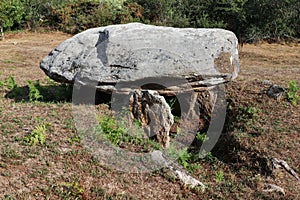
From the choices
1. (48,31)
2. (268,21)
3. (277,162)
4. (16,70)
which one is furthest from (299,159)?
(48,31)

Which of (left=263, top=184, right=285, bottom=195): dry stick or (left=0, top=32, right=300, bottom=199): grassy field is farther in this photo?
(left=263, top=184, right=285, bottom=195): dry stick

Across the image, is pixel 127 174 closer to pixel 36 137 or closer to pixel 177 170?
pixel 177 170

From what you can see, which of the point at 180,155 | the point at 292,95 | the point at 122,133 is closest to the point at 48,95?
the point at 122,133

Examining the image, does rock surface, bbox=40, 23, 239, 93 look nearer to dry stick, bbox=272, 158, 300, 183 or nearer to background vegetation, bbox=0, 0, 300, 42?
dry stick, bbox=272, 158, 300, 183

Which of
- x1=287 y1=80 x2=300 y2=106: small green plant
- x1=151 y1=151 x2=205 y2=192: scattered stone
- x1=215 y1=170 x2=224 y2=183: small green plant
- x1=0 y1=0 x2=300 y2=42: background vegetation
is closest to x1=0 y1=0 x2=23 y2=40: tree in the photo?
x1=0 y1=0 x2=300 y2=42: background vegetation

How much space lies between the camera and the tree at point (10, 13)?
22469 mm

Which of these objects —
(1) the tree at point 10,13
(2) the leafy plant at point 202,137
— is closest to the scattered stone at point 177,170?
(2) the leafy plant at point 202,137

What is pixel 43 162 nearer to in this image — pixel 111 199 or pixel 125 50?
pixel 111 199

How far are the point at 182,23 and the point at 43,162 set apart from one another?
17.8 m

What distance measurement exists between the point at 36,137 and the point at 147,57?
3.66m

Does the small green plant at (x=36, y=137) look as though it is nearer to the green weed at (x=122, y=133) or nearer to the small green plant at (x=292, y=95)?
the green weed at (x=122, y=133)

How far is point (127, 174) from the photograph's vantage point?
6.46m

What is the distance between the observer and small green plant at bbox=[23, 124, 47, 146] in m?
6.71

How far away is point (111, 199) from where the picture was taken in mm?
5699
